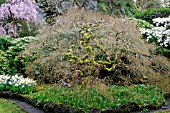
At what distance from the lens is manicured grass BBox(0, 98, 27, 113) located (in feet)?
22.7

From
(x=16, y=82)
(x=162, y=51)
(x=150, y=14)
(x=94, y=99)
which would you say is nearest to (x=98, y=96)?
(x=94, y=99)

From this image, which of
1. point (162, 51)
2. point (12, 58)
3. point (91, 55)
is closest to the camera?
point (91, 55)

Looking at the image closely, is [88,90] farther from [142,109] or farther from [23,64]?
[23,64]

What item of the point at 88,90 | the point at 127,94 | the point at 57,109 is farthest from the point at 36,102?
the point at 127,94

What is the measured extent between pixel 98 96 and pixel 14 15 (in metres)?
7.82

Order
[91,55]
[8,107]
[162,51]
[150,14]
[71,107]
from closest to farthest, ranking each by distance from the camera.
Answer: [71,107]
[8,107]
[91,55]
[162,51]
[150,14]

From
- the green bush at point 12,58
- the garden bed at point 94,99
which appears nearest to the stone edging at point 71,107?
the garden bed at point 94,99

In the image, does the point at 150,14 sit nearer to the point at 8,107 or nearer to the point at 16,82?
the point at 16,82

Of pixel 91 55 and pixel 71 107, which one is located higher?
pixel 91 55

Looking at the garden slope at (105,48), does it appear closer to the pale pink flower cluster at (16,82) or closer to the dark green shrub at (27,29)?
the pale pink flower cluster at (16,82)

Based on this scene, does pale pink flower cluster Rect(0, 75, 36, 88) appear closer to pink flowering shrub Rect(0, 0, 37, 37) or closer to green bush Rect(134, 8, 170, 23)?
pink flowering shrub Rect(0, 0, 37, 37)

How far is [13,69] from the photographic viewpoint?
998 cm

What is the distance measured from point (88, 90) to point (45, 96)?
97 cm

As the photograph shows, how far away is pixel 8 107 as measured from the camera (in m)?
7.16
